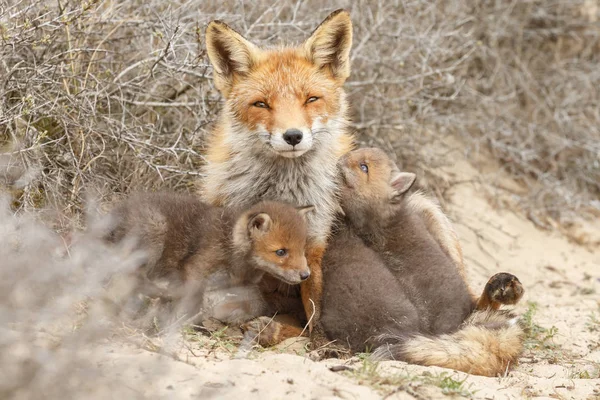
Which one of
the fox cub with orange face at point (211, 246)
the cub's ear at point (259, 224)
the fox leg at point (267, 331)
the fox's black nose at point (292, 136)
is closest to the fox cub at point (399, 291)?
the fox leg at point (267, 331)

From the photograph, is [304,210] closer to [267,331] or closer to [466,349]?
[267,331]

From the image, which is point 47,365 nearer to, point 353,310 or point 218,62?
point 353,310

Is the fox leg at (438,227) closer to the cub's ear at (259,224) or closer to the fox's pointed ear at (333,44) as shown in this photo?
the fox's pointed ear at (333,44)

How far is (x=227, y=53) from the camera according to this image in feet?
18.5

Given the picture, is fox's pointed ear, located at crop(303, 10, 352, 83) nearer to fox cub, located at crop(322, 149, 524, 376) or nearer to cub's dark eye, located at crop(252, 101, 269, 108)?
cub's dark eye, located at crop(252, 101, 269, 108)

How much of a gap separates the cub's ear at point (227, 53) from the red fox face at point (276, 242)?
3.85ft

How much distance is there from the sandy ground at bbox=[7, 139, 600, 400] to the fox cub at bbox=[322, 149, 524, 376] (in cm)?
21

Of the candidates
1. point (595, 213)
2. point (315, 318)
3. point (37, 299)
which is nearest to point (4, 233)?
point (37, 299)

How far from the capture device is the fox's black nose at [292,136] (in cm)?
511

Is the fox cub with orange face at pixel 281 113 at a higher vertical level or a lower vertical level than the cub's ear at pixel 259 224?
higher

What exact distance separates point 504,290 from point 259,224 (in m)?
1.98

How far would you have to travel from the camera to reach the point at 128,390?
3381 millimetres

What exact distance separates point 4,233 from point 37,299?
749 millimetres

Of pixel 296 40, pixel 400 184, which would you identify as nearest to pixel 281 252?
pixel 400 184
